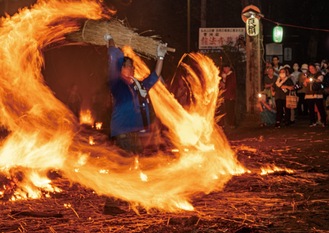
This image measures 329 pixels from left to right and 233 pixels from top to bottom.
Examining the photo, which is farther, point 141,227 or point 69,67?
point 69,67

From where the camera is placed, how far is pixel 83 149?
1284 cm

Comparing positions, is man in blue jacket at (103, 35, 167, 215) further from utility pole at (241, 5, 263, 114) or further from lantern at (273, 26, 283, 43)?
lantern at (273, 26, 283, 43)

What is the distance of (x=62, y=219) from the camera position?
6.07 metres

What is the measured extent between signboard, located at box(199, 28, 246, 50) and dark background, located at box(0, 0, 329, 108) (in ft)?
3.13

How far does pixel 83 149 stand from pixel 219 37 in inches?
431

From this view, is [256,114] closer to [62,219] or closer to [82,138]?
[82,138]

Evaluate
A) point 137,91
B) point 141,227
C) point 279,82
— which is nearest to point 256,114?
point 279,82

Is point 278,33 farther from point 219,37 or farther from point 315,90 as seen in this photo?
point 315,90

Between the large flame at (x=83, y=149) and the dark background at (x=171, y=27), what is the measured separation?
69.3 inches

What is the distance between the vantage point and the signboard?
22.2m

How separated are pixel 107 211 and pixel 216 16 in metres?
27.8

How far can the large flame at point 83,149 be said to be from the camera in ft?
25.2

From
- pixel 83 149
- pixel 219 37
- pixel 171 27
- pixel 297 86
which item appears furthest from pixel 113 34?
pixel 171 27

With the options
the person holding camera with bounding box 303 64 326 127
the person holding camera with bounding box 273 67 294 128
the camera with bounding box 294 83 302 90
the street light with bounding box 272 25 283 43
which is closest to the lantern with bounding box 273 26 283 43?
the street light with bounding box 272 25 283 43
